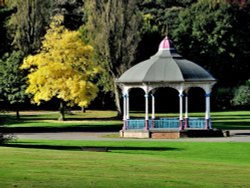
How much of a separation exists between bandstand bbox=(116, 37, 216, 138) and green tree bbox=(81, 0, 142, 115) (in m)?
21.5

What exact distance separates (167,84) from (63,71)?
1718cm

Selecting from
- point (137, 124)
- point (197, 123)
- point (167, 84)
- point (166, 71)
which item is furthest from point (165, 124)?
point (166, 71)

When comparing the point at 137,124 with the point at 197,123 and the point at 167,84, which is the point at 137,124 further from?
the point at 197,123

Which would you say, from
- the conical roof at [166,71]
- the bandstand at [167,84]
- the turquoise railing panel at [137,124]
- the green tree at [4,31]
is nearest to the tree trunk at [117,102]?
the green tree at [4,31]

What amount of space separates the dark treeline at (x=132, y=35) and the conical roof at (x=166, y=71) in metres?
19.9

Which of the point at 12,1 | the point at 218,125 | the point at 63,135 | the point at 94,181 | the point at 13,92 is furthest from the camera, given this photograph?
the point at 12,1

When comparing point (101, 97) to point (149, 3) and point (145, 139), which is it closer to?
point (149, 3)

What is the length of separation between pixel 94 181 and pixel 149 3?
265ft

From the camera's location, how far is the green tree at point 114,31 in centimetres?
6669

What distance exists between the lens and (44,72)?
59.0 meters

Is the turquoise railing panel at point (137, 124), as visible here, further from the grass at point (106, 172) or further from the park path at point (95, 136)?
the grass at point (106, 172)

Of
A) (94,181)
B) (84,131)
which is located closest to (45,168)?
(94,181)

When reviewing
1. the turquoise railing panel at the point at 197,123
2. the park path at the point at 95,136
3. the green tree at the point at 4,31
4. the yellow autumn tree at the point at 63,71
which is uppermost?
the green tree at the point at 4,31

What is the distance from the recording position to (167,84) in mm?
44312
